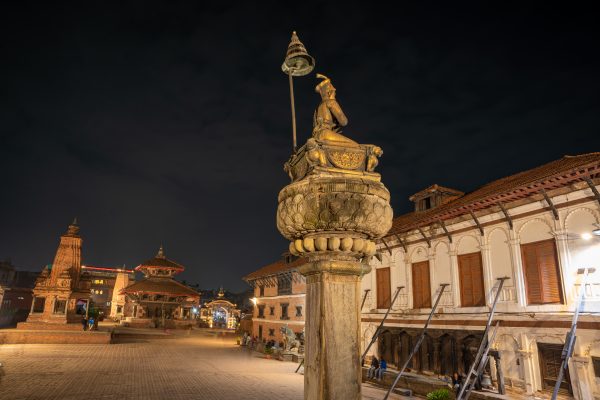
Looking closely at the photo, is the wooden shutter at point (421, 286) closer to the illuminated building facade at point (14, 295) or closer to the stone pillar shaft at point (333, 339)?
the stone pillar shaft at point (333, 339)

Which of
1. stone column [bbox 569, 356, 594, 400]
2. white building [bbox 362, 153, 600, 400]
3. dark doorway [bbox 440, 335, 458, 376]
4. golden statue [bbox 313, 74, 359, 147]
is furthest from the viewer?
dark doorway [bbox 440, 335, 458, 376]

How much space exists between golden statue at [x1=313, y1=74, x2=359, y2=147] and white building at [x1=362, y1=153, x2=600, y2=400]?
9.69 meters

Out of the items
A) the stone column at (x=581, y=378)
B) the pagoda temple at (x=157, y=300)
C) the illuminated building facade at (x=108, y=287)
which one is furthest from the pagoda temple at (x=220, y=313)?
the stone column at (x=581, y=378)

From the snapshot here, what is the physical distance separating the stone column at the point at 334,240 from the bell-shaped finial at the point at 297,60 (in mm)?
1951

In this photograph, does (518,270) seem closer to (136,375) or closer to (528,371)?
(528,371)

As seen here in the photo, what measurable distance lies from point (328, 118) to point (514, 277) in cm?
1260

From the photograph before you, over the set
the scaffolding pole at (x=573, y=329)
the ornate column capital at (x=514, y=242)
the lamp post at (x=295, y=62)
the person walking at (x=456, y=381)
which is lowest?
the person walking at (x=456, y=381)

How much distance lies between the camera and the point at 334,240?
438cm

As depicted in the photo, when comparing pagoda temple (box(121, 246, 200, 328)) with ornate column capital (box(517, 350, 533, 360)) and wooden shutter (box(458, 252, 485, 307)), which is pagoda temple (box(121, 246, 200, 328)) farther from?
ornate column capital (box(517, 350, 533, 360))

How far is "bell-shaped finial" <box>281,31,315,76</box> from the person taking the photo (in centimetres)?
581

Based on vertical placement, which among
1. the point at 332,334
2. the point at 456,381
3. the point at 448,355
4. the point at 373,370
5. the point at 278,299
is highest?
the point at 278,299

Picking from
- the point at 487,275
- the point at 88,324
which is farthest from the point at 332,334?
the point at 88,324

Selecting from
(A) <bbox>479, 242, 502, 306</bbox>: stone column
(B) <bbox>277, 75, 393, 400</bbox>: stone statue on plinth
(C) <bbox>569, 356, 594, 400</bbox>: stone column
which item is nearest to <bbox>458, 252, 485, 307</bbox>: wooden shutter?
(A) <bbox>479, 242, 502, 306</bbox>: stone column

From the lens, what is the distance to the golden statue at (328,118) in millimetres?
4711
